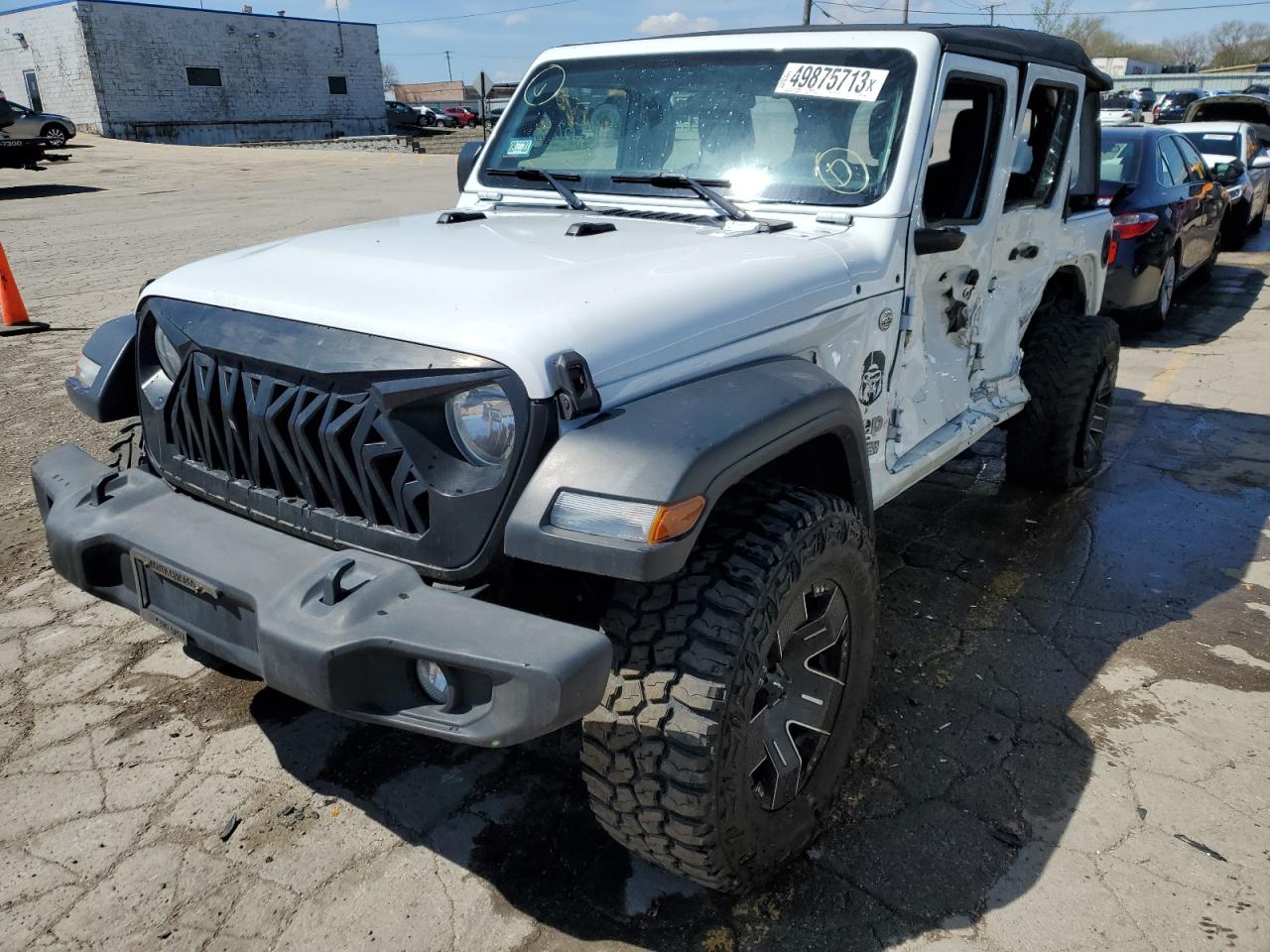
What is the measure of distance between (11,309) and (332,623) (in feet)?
22.9

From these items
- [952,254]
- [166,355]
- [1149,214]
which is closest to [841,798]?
[952,254]

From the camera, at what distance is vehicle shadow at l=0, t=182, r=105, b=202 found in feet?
56.3

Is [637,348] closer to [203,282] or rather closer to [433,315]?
[433,315]

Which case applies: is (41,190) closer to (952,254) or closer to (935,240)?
(952,254)

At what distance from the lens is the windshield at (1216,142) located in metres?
11.3

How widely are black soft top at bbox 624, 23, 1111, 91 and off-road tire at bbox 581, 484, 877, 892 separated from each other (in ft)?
5.64

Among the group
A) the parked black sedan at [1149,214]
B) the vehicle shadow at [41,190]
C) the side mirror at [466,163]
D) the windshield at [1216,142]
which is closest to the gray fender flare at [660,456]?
the side mirror at [466,163]

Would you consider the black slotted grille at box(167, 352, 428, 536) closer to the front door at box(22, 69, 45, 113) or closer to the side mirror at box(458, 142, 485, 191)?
the side mirror at box(458, 142, 485, 191)

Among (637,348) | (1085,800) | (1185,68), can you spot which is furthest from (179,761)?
(1185,68)

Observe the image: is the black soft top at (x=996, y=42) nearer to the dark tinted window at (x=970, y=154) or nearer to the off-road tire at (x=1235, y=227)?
the dark tinted window at (x=970, y=154)

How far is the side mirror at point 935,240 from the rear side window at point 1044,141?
36.1 inches

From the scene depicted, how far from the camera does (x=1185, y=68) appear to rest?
253 feet

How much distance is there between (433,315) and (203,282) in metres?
0.81

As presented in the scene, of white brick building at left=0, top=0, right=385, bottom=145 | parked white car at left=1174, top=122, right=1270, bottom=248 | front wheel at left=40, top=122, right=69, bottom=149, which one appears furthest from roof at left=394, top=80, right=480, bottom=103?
parked white car at left=1174, top=122, right=1270, bottom=248
